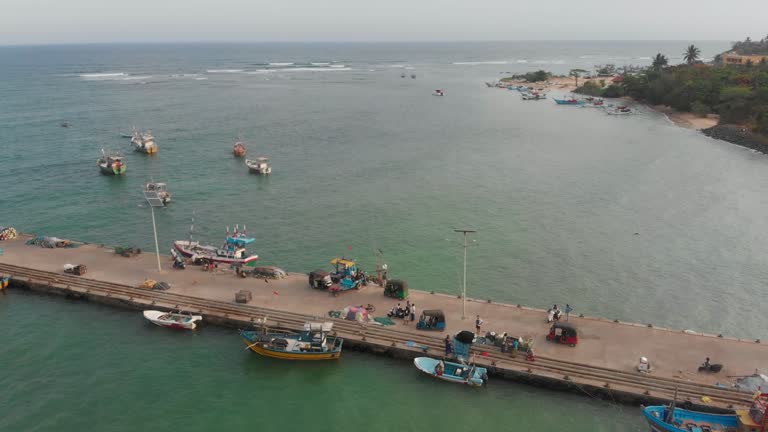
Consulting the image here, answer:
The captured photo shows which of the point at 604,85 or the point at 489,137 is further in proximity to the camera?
the point at 604,85

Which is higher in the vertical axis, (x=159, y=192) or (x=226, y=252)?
(x=159, y=192)

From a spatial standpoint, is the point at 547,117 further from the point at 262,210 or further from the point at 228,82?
the point at 228,82

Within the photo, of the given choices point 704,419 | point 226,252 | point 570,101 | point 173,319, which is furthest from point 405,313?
point 570,101

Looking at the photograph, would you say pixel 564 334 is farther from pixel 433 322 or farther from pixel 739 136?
pixel 739 136

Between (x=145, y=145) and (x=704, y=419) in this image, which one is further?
(x=145, y=145)

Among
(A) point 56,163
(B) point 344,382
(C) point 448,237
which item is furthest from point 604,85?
(B) point 344,382

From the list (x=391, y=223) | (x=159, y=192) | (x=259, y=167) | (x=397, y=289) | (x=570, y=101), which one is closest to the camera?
(x=397, y=289)

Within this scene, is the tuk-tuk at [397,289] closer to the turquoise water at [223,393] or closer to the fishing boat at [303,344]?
the turquoise water at [223,393]
